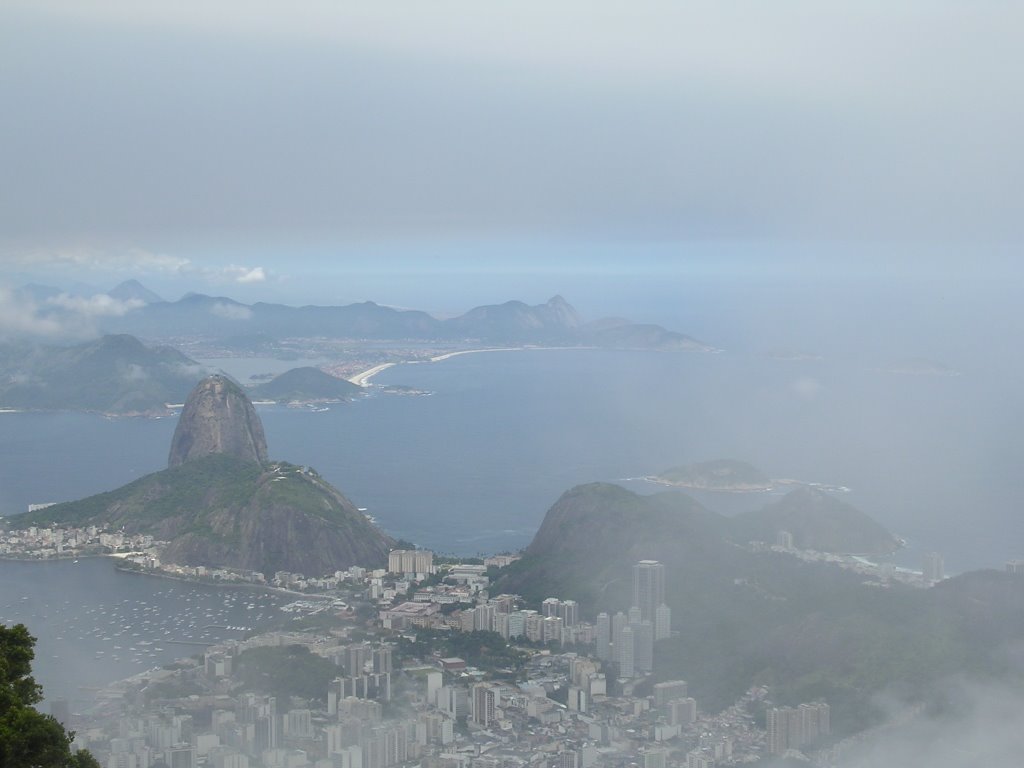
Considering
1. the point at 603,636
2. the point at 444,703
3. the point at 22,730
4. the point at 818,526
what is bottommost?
the point at 444,703

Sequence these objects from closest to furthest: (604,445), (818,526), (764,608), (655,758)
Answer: (655,758)
(764,608)
(818,526)
(604,445)

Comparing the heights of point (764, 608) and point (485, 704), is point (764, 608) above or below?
above

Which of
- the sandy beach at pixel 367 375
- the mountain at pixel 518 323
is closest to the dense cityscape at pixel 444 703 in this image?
the sandy beach at pixel 367 375

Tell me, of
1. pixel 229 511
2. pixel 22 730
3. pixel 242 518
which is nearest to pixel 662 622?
pixel 242 518

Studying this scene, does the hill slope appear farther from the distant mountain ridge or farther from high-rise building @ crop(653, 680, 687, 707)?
the distant mountain ridge

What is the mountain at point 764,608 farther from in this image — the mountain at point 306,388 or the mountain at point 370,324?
the mountain at point 370,324

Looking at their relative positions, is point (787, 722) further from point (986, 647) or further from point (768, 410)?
point (768, 410)

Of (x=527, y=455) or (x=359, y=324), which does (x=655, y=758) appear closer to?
(x=527, y=455)
